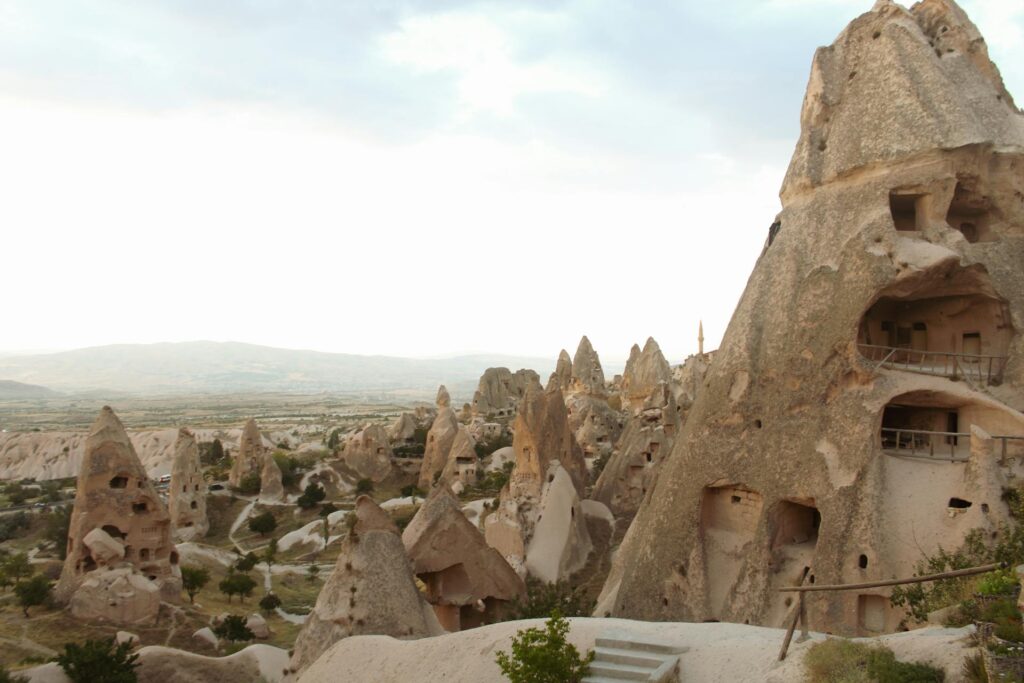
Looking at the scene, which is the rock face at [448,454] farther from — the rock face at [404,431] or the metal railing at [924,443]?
the metal railing at [924,443]

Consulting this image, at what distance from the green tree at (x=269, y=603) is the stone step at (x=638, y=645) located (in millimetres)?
→ 18041

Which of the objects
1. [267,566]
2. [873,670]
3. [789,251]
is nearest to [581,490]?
[267,566]

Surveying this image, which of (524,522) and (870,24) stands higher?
(870,24)

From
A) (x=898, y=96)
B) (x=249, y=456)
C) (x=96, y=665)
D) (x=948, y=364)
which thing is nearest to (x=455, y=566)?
(x=96, y=665)

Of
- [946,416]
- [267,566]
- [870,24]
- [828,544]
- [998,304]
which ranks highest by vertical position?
[870,24]

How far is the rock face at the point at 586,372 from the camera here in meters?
62.7

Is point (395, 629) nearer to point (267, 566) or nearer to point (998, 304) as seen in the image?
point (998, 304)

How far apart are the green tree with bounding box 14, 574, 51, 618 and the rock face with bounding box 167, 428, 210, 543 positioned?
12699 mm

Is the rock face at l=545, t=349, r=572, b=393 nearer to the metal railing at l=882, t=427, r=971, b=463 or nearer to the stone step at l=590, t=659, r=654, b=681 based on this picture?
the metal railing at l=882, t=427, r=971, b=463

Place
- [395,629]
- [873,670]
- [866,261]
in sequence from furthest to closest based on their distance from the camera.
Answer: [866,261]
[395,629]
[873,670]

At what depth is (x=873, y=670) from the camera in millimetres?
7629

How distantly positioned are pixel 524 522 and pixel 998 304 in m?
16.1

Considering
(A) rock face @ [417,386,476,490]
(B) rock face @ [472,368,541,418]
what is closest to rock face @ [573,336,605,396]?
(B) rock face @ [472,368,541,418]

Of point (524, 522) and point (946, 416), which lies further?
point (524, 522)
